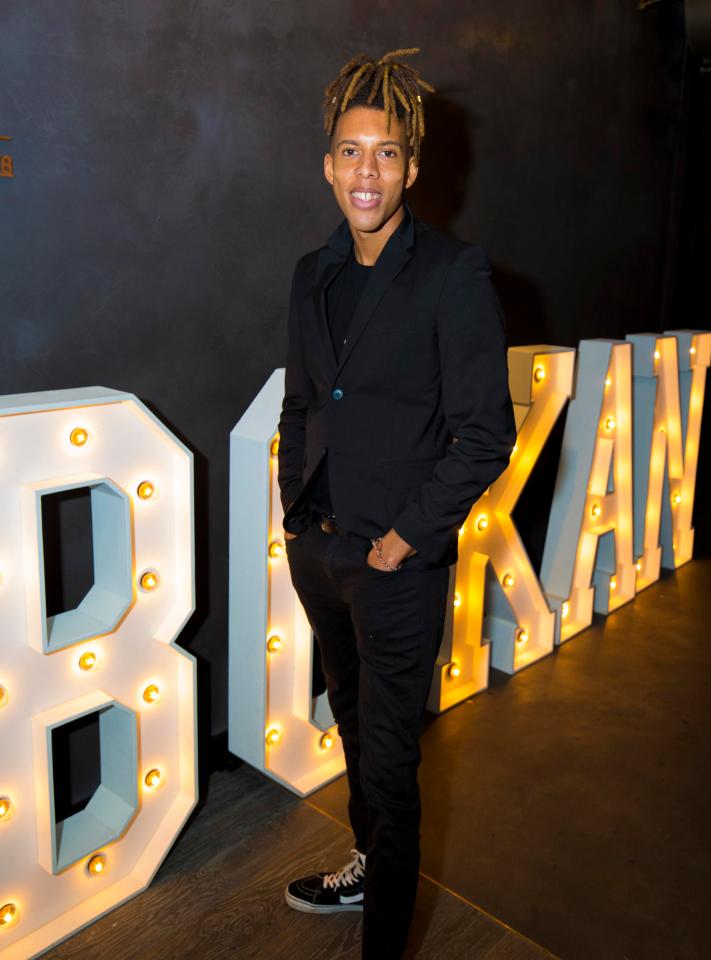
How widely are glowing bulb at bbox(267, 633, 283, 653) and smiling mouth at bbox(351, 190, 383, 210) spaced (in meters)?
1.17

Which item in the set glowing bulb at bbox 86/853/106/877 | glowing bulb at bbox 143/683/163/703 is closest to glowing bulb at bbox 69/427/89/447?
glowing bulb at bbox 143/683/163/703

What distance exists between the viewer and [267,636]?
2291mm

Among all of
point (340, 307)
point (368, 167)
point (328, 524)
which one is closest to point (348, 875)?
point (328, 524)

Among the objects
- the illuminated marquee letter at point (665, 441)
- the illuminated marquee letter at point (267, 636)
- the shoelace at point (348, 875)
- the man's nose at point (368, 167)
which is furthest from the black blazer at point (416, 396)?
the illuminated marquee letter at point (665, 441)

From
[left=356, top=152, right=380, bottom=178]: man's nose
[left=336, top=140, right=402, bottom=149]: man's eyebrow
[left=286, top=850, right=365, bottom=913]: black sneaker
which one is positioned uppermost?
[left=336, top=140, right=402, bottom=149]: man's eyebrow

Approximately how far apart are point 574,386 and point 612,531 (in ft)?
2.20

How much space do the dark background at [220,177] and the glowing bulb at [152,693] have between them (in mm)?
364

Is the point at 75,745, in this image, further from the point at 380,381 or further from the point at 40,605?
the point at 380,381

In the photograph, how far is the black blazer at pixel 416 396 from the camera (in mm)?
1503

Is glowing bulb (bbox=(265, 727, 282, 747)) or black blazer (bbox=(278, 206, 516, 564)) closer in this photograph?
black blazer (bbox=(278, 206, 516, 564))

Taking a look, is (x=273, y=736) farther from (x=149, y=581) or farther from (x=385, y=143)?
(x=385, y=143)

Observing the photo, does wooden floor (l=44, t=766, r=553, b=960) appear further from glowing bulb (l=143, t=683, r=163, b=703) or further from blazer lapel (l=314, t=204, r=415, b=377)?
blazer lapel (l=314, t=204, r=415, b=377)

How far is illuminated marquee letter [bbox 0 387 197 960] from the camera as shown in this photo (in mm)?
1747

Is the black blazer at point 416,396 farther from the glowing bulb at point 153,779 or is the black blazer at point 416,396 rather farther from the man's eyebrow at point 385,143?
the glowing bulb at point 153,779
